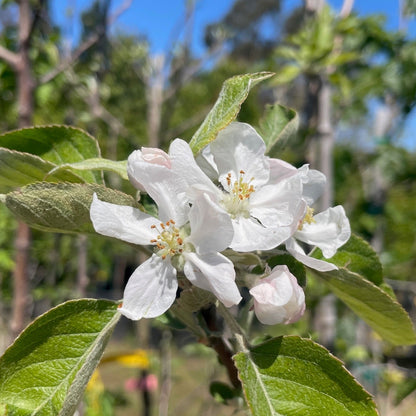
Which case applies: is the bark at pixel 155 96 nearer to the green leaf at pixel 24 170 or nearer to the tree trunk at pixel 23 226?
the tree trunk at pixel 23 226

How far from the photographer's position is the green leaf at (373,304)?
0.63m

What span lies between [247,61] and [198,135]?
19411 mm

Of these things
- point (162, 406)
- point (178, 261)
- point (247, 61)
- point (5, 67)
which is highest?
point (247, 61)

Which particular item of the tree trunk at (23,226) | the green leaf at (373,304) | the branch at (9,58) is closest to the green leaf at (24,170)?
the green leaf at (373,304)

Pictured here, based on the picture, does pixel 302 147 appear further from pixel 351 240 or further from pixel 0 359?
pixel 0 359

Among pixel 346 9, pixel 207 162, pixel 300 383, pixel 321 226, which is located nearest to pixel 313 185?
pixel 321 226

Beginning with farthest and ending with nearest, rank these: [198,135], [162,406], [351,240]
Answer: [162,406] < [351,240] < [198,135]

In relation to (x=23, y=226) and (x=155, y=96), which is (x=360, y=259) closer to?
(x=23, y=226)

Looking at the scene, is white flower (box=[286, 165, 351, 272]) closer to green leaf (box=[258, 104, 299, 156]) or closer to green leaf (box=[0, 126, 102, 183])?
green leaf (box=[258, 104, 299, 156])

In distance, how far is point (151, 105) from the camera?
2906mm

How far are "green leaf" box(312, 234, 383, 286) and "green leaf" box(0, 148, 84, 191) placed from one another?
413 millimetres

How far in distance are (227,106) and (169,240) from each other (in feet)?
0.62

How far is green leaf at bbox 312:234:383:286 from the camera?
0.74m

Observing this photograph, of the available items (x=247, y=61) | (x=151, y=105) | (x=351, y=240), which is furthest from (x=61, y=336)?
(x=247, y=61)
